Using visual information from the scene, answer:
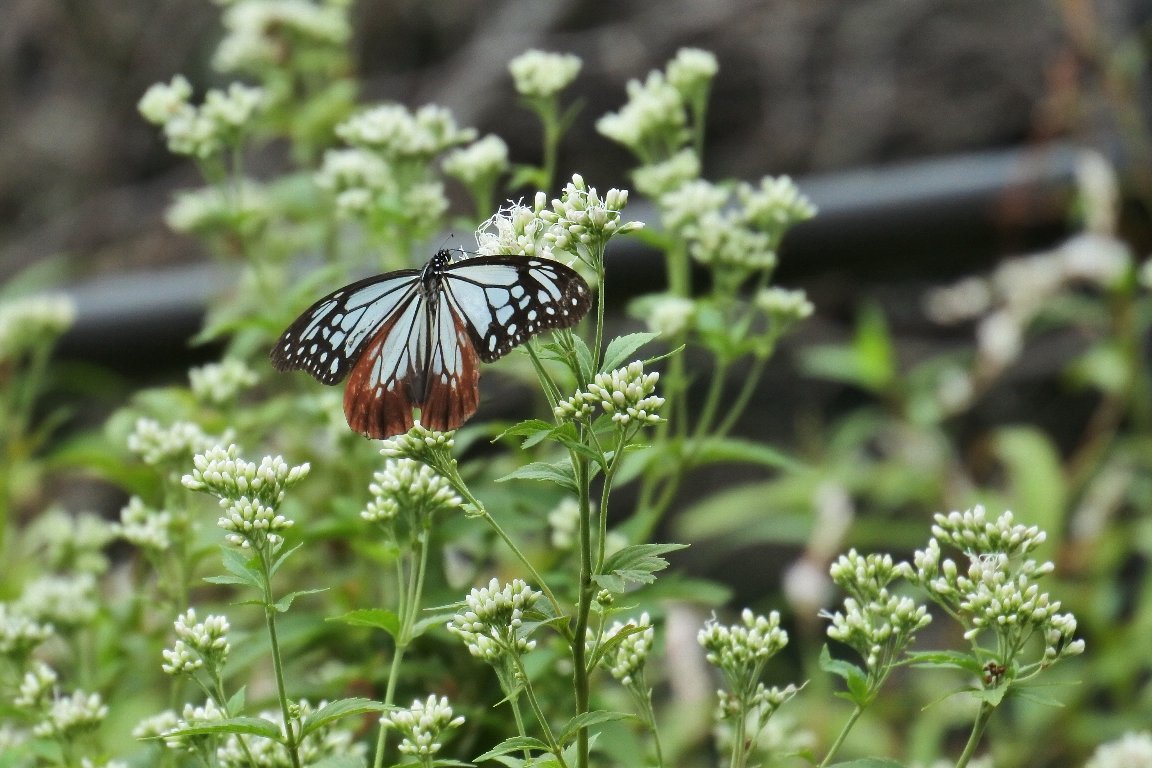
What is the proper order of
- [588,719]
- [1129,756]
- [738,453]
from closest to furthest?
[588,719] → [1129,756] → [738,453]

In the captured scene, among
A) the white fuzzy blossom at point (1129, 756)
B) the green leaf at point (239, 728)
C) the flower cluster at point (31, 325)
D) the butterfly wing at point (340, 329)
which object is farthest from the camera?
the flower cluster at point (31, 325)

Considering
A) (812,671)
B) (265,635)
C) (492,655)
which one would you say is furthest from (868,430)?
(492,655)

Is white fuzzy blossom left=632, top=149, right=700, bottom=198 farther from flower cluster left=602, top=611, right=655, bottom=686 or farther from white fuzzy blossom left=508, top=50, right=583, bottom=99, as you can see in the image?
flower cluster left=602, top=611, right=655, bottom=686

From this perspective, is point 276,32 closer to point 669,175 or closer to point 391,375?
point 669,175

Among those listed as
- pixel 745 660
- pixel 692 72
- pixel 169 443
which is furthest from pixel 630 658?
pixel 692 72

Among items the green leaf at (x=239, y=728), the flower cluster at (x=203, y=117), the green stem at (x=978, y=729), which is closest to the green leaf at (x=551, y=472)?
the green leaf at (x=239, y=728)

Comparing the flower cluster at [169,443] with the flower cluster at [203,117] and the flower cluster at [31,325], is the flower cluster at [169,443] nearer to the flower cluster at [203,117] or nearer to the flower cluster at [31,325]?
the flower cluster at [203,117]
